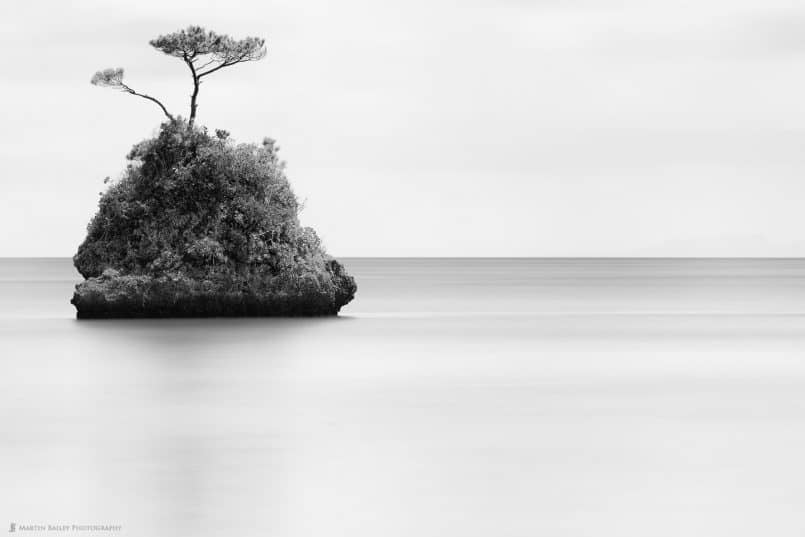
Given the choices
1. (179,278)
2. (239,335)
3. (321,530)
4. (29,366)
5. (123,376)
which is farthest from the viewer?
(179,278)

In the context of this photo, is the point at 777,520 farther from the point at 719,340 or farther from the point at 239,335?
the point at 719,340

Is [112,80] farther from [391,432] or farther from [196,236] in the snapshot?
[391,432]

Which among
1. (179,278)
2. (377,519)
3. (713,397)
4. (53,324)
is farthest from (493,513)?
(53,324)

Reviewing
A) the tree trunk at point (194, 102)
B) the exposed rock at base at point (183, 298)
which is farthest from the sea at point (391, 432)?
the tree trunk at point (194, 102)

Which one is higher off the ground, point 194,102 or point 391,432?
point 194,102

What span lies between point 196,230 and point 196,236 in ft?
0.91

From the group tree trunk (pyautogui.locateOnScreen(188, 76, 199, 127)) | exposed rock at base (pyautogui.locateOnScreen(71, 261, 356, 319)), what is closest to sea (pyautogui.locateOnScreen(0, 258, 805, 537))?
exposed rock at base (pyautogui.locateOnScreen(71, 261, 356, 319))

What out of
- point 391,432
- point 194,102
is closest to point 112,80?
point 194,102

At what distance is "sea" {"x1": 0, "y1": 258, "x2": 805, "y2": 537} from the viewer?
1499 cm

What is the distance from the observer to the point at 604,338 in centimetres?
4262

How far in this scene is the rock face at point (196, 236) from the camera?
4144cm

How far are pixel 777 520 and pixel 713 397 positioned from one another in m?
11.8

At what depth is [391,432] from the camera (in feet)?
70.1

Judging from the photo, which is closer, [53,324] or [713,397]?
[713,397]
